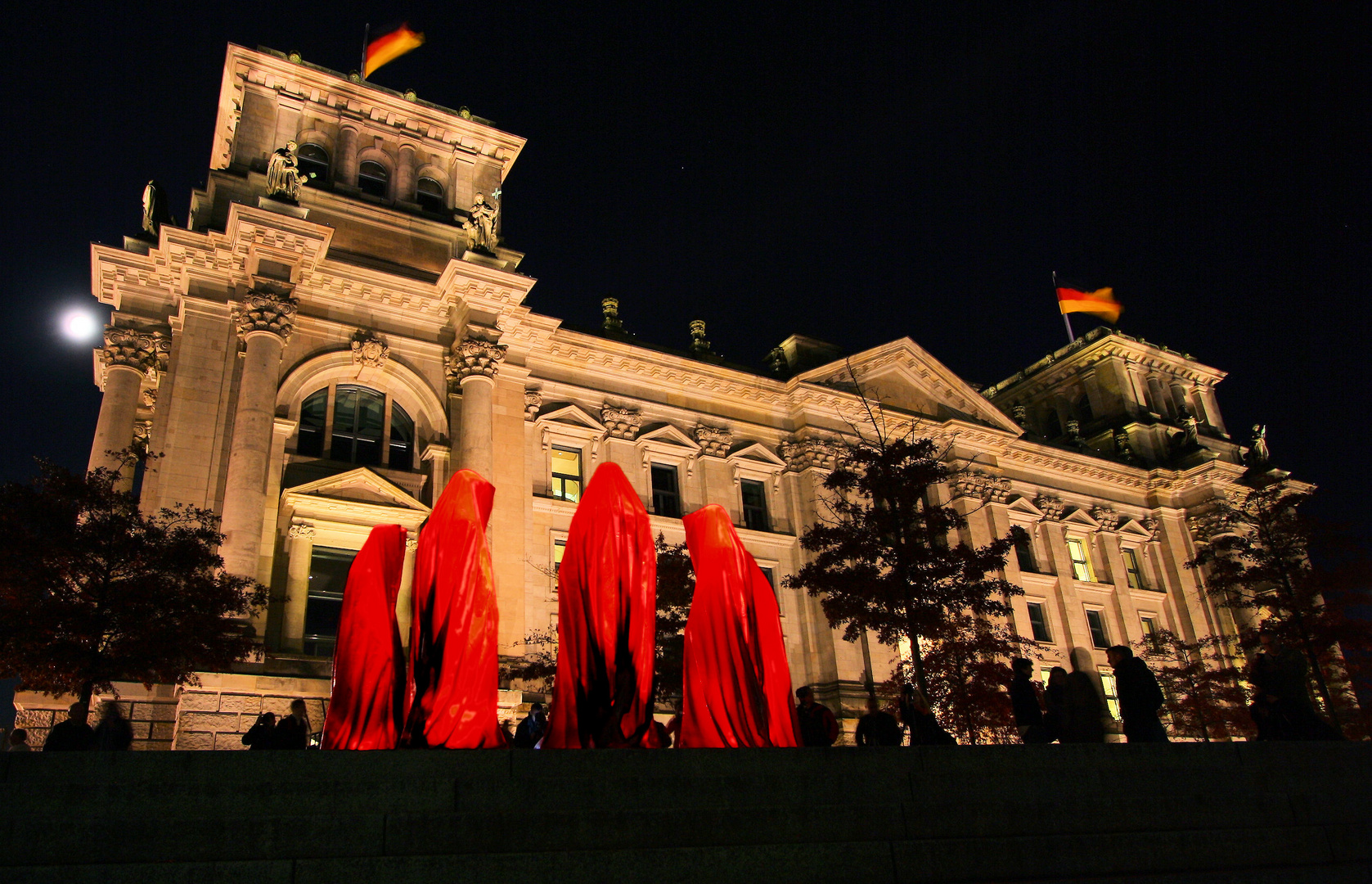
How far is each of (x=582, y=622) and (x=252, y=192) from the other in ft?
73.7

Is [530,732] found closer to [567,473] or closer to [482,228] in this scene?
[567,473]

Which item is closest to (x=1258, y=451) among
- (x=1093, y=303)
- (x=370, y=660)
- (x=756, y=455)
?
(x=1093, y=303)

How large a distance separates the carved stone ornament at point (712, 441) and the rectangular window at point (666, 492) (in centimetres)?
140

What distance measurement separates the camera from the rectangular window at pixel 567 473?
99.1 ft

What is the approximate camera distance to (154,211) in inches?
1065

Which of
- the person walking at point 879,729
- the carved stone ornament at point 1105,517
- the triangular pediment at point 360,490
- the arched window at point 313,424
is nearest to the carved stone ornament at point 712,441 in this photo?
the triangular pediment at point 360,490

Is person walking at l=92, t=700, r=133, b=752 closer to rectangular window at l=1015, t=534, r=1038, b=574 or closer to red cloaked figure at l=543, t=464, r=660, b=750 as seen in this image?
red cloaked figure at l=543, t=464, r=660, b=750

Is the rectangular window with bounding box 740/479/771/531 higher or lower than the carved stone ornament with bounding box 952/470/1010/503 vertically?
lower

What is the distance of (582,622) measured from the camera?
411 inches

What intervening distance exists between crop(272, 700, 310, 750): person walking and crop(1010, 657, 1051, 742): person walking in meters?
9.66

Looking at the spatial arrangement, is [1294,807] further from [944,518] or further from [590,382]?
[590,382]

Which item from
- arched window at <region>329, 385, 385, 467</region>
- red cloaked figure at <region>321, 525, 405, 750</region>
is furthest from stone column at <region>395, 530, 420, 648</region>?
red cloaked figure at <region>321, 525, 405, 750</region>

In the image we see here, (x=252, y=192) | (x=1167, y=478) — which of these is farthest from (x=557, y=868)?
(x=1167, y=478)

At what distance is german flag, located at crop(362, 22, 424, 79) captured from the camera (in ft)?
104
